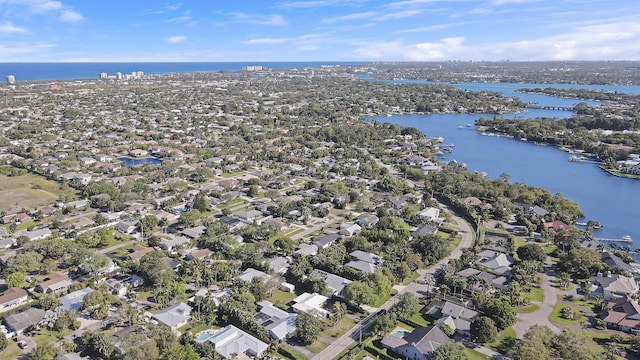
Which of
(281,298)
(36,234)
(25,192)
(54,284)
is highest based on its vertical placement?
(25,192)

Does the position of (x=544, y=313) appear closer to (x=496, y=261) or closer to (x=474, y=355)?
(x=496, y=261)

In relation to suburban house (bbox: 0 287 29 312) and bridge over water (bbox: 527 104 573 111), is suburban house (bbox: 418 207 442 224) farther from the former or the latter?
bridge over water (bbox: 527 104 573 111)

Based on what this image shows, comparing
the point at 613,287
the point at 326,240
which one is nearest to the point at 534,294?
the point at 613,287

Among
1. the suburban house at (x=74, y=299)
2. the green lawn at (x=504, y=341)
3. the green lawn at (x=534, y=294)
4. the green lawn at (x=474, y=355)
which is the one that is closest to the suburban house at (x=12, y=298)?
the suburban house at (x=74, y=299)

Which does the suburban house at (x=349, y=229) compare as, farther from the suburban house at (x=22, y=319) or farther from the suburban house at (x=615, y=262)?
the suburban house at (x=22, y=319)

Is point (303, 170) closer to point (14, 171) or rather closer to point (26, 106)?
point (14, 171)

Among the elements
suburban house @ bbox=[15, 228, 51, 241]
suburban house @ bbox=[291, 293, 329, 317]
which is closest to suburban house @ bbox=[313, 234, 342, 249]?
suburban house @ bbox=[291, 293, 329, 317]
